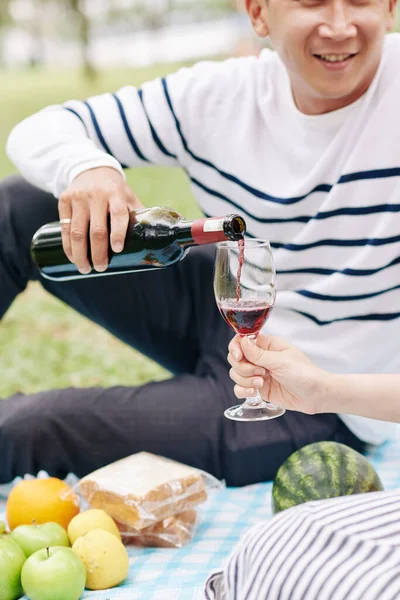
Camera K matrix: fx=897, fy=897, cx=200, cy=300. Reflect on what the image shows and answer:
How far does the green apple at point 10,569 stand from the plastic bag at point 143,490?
0.37 metres

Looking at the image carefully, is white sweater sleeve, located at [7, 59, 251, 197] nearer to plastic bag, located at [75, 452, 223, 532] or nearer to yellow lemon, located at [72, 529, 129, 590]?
plastic bag, located at [75, 452, 223, 532]

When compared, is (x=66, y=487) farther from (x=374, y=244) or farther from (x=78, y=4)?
(x=78, y=4)

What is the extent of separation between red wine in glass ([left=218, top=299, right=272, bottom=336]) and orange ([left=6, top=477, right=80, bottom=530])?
2.42 ft

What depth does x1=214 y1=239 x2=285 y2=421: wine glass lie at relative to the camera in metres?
2.01

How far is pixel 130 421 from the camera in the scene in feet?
9.02

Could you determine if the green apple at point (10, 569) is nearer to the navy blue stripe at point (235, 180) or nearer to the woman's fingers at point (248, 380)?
the woman's fingers at point (248, 380)

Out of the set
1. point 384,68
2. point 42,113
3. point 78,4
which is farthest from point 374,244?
point 78,4

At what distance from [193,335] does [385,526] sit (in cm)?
139

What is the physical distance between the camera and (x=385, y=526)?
173 centimetres

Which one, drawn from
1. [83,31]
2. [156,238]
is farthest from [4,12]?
[156,238]

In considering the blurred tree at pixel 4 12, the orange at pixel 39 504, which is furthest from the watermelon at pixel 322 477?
the blurred tree at pixel 4 12

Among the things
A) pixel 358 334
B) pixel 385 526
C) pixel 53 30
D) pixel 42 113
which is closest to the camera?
pixel 385 526

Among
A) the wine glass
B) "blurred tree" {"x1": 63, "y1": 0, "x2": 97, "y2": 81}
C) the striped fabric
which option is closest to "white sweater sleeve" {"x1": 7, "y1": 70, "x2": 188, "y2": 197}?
the wine glass

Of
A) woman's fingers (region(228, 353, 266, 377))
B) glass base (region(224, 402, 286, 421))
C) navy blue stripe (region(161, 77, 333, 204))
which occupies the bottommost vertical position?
glass base (region(224, 402, 286, 421))
